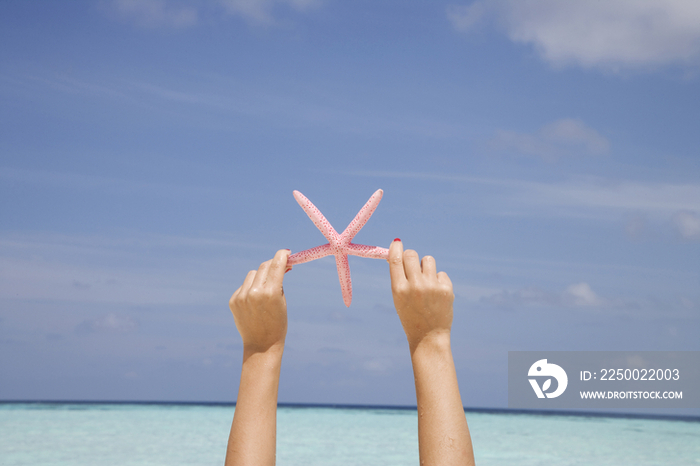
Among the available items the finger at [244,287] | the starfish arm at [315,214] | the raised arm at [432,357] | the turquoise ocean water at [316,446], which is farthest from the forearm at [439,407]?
the turquoise ocean water at [316,446]

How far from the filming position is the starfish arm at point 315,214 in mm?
3631

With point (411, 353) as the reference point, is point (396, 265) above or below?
above

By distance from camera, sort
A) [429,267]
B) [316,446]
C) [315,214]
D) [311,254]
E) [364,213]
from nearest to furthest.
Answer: [429,267], [311,254], [364,213], [315,214], [316,446]

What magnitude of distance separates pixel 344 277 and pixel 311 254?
425mm

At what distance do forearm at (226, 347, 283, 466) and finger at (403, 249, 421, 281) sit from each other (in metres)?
0.58

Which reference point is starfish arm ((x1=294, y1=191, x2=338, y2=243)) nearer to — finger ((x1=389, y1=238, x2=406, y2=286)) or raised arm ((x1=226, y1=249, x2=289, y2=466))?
raised arm ((x1=226, y1=249, x2=289, y2=466))

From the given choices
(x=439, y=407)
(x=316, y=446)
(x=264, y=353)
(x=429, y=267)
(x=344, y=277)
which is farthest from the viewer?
(x=316, y=446)

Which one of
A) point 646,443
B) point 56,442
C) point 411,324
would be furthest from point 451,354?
point 646,443

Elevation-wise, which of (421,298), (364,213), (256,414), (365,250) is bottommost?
(256,414)

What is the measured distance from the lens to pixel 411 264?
1.76 meters

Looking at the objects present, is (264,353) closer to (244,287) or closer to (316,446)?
(244,287)

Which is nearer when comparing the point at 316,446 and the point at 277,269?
the point at 277,269

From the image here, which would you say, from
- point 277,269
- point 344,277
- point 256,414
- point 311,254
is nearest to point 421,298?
point 277,269

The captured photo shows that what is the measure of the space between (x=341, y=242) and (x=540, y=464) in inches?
307
